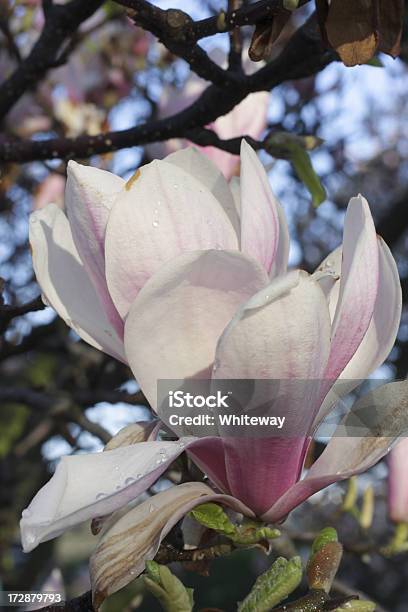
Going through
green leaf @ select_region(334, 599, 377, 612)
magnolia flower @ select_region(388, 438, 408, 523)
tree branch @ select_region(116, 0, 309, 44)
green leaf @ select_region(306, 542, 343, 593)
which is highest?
tree branch @ select_region(116, 0, 309, 44)

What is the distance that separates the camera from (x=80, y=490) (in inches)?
22.1

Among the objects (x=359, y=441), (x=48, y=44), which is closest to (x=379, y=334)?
(x=359, y=441)

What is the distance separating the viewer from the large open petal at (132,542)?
0.60 metres

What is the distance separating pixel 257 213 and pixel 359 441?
0.67 ft

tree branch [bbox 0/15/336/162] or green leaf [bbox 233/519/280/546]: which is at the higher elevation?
tree branch [bbox 0/15/336/162]

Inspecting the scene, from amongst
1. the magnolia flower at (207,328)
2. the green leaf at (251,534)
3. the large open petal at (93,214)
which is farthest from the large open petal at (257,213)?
the green leaf at (251,534)

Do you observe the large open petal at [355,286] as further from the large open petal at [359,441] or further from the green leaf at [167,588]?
the green leaf at [167,588]

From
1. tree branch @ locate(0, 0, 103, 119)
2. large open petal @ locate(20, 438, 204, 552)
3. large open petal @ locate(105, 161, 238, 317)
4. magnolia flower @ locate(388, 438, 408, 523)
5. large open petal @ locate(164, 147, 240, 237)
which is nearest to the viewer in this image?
large open petal @ locate(20, 438, 204, 552)

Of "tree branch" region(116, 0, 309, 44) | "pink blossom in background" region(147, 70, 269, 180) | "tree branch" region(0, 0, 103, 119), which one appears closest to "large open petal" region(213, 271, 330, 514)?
"tree branch" region(116, 0, 309, 44)

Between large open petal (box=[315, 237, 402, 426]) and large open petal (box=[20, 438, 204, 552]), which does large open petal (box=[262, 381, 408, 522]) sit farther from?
large open petal (box=[20, 438, 204, 552])

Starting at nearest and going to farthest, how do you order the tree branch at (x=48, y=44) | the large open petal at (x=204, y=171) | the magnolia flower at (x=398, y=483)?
1. the large open petal at (x=204, y=171)
2. the magnolia flower at (x=398, y=483)
3. the tree branch at (x=48, y=44)

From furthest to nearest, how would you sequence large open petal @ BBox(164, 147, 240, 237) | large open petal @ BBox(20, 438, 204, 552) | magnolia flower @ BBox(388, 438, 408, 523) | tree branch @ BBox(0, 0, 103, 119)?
tree branch @ BBox(0, 0, 103, 119)
magnolia flower @ BBox(388, 438, 408, 523)
large open petal @ BBox(164, 147, 240, 237)
large open petal @ BBox(20, 438, 204, 552)

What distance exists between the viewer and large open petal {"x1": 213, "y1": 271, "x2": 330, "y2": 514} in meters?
0.56

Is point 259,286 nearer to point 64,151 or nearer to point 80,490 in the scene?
point 80,490
